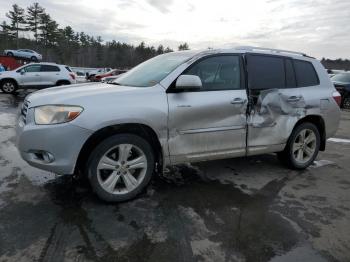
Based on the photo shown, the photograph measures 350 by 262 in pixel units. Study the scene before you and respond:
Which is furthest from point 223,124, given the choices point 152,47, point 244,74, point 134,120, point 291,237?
point 152,47

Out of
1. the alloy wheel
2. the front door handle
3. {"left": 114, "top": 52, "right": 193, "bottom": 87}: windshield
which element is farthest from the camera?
the front door handle

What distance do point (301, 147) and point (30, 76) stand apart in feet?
51.3

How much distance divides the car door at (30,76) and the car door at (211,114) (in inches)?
601

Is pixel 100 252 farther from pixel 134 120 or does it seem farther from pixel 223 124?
pixel 223 124

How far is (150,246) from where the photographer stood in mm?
3115

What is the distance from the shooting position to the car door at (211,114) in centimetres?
413

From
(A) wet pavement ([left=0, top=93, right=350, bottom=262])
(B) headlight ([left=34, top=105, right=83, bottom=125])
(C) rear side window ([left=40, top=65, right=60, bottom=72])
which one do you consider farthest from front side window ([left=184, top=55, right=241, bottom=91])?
(C) rear side window ([left=40, top=65, right=60, bottom=72])

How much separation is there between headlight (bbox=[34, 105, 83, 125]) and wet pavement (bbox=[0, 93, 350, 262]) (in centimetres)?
94

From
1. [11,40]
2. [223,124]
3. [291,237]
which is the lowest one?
[291,237]

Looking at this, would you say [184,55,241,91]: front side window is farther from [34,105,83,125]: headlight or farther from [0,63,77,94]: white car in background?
[0,63,77,94]: white car in background

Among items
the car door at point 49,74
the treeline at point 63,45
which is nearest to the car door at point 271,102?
the car door at point 49,74

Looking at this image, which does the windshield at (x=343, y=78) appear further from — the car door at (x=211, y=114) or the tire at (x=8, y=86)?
the tire at (x=8, y=86)

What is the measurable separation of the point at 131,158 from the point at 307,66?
327cm

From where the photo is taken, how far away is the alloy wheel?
12.6ft
